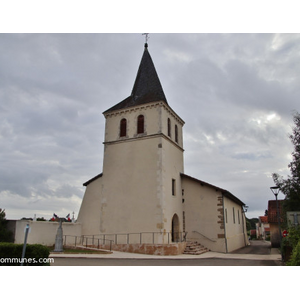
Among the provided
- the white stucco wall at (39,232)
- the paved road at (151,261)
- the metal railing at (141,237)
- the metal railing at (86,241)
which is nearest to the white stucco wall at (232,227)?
the metal railing at (141,237)

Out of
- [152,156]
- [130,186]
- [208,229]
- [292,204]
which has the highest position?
[152,156]

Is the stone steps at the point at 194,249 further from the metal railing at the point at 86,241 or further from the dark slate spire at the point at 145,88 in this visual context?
the dark slate spire at the point at 145,88

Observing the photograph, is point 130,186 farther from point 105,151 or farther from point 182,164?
point 182,164

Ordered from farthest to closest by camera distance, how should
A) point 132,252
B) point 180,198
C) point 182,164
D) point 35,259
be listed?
point 182,164 → point 180,198 → point 132,252 → point 35,259

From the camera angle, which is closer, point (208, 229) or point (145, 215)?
point (145, 215)

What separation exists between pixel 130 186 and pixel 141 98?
7.75 m

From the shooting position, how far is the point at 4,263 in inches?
364

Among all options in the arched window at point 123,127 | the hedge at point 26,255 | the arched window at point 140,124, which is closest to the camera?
the hedge at point 26,255

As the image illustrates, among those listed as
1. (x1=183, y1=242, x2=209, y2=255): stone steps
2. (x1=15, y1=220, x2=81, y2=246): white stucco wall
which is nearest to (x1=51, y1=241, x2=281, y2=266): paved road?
(x1=183, y1=242, x2=209, y2=255): stone steps

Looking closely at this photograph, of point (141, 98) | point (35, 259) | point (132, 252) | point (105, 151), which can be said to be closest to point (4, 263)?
point (35, 259)

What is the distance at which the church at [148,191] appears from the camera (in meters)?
20.5

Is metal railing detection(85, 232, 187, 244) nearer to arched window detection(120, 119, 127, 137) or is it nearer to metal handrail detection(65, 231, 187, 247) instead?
metal handrail detection(65, 231, 187, 247)

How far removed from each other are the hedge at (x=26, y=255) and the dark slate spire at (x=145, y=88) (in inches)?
624

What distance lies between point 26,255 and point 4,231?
408 inches
